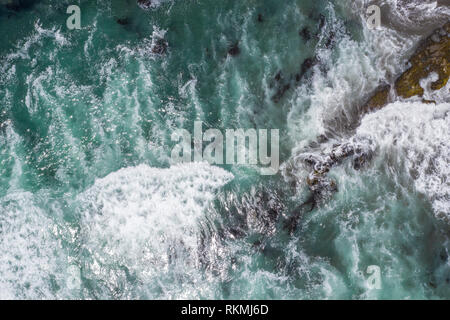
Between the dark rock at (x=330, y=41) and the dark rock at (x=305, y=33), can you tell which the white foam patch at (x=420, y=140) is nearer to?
the dark rock at (x=330, y=41)

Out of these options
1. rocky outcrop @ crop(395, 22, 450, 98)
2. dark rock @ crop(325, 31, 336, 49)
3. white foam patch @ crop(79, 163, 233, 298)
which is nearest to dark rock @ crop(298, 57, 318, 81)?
dark rock @ crop(325, 31, 336, 49)

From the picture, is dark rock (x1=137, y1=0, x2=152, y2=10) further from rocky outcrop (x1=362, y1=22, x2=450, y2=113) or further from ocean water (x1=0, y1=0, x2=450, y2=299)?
rocky outcrop (x1=362, y1=22, x2=450, y2=113)

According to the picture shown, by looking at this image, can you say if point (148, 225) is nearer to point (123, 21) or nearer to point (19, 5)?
point (123, 21)

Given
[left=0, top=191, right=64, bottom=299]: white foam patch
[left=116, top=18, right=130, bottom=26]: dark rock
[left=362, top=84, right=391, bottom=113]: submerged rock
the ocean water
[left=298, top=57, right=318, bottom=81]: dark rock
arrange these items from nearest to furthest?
1. the ocean water
2. [left=0, top=191, right=64, bottom=299]: white foam patch
3. [left=362, top=84, right=391, bottom=113]: submerged rock
4. [left=298, top=57, right=318, bottom=81]: dark rock
5. [left=116, top=18, right=130, bottom=26]: dark rock

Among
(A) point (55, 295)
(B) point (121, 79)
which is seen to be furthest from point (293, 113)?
(A) point (55, 295)
